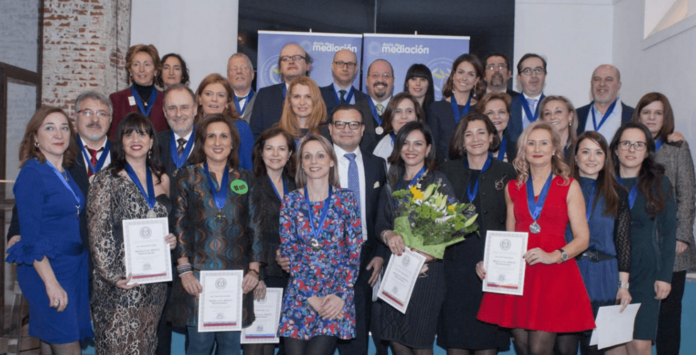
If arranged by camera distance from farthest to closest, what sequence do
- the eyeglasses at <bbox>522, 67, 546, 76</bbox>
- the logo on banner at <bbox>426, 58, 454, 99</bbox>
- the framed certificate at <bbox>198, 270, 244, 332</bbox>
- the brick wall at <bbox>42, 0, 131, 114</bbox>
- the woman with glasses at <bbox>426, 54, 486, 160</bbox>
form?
the logo on banner at <bbox>426, 58, 454, 99</bbox>
the brick wall at <bbox>42, 0, 131, 114</bbox>
the eyeglasses at <bbox>522, 67, 546, 76</bbox>
the woman with glasses at <bbox>426, 54, 486, 160</bbox>
the framed certificate at <bbox>198, 270, 244, 332</bbox>

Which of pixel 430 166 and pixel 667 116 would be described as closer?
pixel 430 166

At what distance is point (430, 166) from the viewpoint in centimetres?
402

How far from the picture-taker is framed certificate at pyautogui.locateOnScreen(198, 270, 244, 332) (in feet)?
11.4

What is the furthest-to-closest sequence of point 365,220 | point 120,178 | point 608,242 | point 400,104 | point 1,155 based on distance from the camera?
point 1,155 → point 400,104 → point 365,220 → point 608,242 → point 120,178

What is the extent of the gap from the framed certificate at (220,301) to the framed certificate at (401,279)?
84cm

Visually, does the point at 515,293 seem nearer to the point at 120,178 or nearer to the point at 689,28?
the point at 120,178

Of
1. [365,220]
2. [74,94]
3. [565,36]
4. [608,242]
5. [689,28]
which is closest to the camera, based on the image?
[608,242]

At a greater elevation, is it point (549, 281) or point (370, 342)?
point (549, 281)

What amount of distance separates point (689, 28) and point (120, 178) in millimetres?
6031

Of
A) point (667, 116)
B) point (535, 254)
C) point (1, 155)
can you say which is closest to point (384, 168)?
point (535, 254)

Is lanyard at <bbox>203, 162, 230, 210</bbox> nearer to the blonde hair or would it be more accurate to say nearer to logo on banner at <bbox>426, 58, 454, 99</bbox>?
the blonde hair

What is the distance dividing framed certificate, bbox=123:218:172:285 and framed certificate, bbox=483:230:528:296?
1.78 meters

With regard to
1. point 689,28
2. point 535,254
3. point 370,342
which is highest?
point 689,28

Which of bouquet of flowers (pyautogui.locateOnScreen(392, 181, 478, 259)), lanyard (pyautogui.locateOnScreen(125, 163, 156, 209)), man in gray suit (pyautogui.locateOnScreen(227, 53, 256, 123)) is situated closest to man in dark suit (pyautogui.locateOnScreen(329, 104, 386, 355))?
bouquet of flowers (pyautogui.locateOnScreen(392, 181, 478, 259))
